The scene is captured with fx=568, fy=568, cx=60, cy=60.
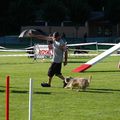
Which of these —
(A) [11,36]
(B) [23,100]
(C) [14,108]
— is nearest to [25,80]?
(B) [23,100]

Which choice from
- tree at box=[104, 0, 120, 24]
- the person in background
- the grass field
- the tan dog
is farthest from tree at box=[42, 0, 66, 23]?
the tan dog

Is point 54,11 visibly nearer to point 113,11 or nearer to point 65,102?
point 113,11

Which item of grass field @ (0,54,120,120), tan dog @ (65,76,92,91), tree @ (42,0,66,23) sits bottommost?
grass field @ (0,54,120,120)

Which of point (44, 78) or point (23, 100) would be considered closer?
point (23, 100)

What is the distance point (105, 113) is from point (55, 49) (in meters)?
5.45

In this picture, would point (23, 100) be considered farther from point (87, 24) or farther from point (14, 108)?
point (87, 24)

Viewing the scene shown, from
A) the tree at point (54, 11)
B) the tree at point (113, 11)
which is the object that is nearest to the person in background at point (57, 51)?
the tree at point (54, 11)

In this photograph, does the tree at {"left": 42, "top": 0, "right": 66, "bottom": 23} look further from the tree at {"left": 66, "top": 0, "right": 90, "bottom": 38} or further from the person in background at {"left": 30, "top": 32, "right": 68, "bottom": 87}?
the person in background at {"left": 30, "top": 32, "right": 68, "bottom": 87}

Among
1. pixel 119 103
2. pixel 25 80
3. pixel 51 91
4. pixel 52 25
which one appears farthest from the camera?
pixel 52 25

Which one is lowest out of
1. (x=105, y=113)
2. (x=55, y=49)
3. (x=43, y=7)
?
(x=105, y=113)

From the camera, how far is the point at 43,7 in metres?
87.1

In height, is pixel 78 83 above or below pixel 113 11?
below

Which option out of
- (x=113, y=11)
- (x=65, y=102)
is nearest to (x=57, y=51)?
(x=65, y=102)

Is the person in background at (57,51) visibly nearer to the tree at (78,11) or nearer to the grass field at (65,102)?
the grass field at (65,102)
